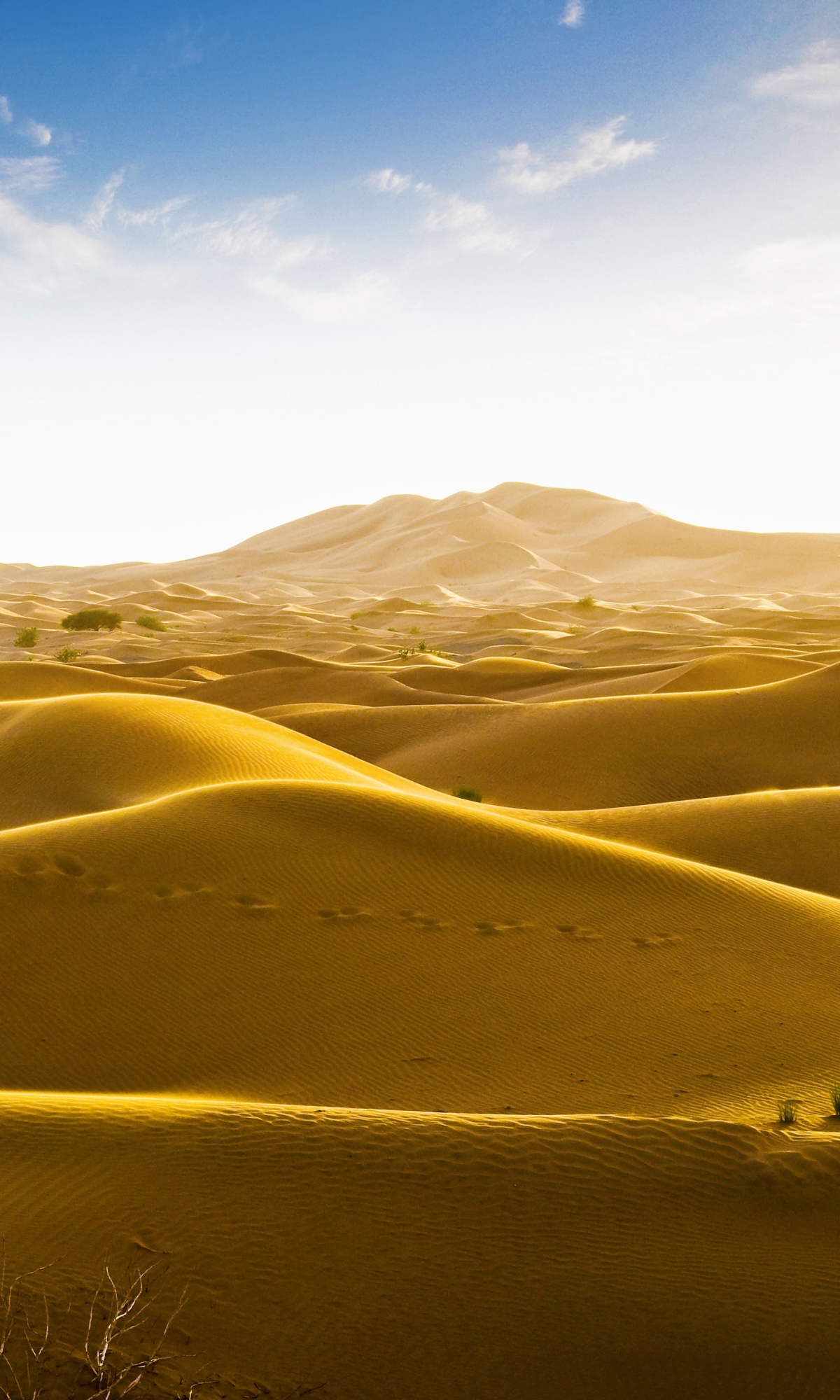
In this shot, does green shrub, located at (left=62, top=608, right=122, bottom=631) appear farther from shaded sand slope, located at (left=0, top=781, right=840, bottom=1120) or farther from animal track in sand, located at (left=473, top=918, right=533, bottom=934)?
animal track in sand, located at (left=473, top=918, right=533, bottom=934)

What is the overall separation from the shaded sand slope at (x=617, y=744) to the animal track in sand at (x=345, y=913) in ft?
27.0

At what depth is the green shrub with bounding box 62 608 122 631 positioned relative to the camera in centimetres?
5002

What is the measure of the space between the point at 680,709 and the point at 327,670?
37.8 feet

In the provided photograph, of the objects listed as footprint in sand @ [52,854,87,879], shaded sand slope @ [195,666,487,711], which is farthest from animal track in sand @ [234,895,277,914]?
shaded sand slope @ [195,666,487,711]

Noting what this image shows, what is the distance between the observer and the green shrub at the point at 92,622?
164 ft

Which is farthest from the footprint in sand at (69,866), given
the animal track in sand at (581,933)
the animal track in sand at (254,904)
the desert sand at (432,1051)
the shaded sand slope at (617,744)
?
the shaded sand slope at (617,744)

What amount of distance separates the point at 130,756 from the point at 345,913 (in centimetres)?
637

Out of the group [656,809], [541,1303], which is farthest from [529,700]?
[541,1303]

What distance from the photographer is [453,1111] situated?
5395 mm

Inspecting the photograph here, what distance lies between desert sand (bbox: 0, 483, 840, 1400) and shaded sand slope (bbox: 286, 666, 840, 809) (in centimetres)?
9

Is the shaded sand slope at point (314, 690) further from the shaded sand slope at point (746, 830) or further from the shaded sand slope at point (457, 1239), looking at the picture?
the shaded sand slope at point (457, 1239)

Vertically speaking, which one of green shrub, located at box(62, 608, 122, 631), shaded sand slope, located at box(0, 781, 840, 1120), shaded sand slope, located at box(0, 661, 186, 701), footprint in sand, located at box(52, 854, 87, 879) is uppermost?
green shrub, located at box(62, 608, 122, 631)

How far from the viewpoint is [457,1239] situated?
3.81m

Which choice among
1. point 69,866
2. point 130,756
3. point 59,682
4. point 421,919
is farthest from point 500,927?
point 59,682
